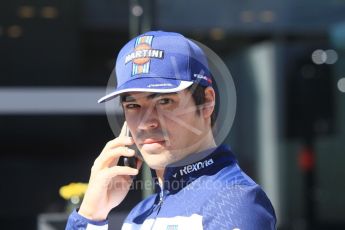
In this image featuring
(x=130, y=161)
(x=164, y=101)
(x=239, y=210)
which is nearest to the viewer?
(x=239, y=210)

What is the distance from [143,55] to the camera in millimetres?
1546

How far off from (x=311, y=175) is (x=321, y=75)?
94 cm

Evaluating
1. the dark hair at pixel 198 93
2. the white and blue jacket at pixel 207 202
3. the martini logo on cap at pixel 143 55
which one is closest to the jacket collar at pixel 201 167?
the white and blue jacket at pixel 207 202

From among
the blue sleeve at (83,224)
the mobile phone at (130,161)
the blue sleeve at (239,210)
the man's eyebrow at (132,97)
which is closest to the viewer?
the blue sleeve at (239,210)

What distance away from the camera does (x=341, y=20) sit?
18.9ft

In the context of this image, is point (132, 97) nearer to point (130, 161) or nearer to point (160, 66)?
point (160, 66)

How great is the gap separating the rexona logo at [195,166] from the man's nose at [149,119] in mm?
143

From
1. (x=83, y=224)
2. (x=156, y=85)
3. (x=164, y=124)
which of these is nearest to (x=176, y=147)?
(x=164, y=124)

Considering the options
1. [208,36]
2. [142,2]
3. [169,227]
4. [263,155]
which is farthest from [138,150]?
[263,155]

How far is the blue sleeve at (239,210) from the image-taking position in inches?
55.9

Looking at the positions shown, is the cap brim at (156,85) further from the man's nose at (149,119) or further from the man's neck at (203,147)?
the man's neck at (203,147)

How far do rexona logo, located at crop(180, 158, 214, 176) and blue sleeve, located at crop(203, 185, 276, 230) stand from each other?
12cm

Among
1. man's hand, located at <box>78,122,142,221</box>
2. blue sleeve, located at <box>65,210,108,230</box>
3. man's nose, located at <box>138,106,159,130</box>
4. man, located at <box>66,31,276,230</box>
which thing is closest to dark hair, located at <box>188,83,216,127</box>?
man, located at <box>66,31,276,230</box>

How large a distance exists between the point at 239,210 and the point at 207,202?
3.7 inches
